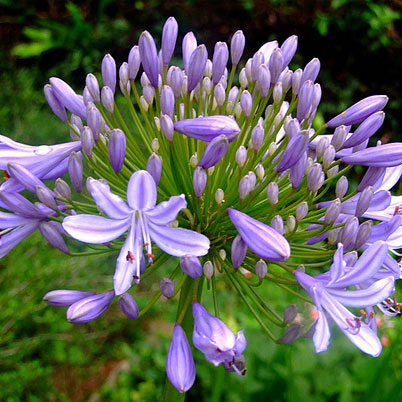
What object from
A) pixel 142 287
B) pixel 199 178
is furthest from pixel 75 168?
pixel 142 287

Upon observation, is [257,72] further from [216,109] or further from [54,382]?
[54,382]

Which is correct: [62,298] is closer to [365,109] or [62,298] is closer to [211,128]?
[211,128]

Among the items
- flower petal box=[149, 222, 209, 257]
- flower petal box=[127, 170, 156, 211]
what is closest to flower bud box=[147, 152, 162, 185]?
flower petal box=[127, 170, 156, 211]

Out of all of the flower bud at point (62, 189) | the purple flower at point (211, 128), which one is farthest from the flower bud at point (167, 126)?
the flower bud at point (62, 189)

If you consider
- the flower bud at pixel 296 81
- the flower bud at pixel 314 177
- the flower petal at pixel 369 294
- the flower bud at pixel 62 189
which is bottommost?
the flower petal at pixel 369 294

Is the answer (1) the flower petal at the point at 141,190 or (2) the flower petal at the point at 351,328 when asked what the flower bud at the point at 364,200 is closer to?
(2) the flower petal at the point at 351,328

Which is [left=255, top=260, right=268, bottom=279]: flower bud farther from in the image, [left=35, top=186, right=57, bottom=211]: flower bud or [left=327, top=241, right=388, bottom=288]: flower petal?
[left=35, top=186, right=57, bottom=211]: flower bud

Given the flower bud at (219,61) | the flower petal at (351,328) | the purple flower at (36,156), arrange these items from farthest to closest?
the flower bud at (219,61), the purple flower at (36,156), the flower petal at (351,328)

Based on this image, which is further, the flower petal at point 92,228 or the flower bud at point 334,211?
the flower bud at point 334,211
